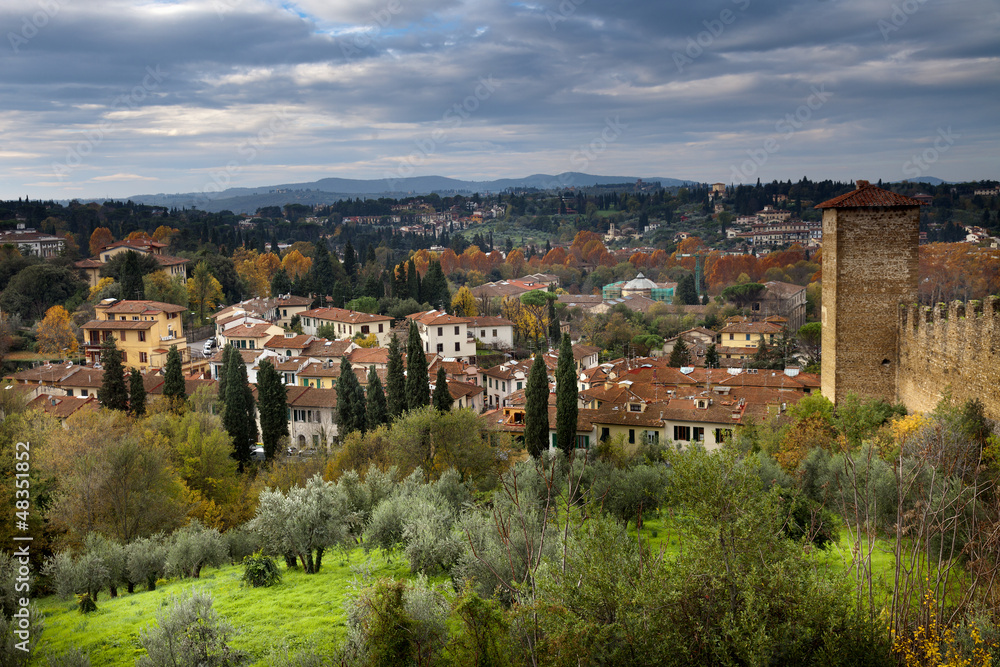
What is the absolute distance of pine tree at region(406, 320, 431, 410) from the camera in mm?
24453

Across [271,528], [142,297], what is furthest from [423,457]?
[142,297]

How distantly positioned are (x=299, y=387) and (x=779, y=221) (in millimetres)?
94523

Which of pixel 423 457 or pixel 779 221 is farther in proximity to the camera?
pixel 779 221

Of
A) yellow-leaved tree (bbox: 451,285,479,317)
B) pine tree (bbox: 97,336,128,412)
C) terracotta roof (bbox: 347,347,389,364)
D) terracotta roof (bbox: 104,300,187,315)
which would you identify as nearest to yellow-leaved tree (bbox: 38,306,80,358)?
terracotta roof (bbox: 104,300,187,315)

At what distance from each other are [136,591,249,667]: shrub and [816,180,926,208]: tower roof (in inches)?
535

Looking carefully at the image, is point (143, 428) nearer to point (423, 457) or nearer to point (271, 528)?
point (423, 457)

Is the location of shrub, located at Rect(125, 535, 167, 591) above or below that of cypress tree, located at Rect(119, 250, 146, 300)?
below

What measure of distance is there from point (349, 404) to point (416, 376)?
3.07 m

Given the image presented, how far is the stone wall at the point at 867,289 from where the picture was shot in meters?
15.8

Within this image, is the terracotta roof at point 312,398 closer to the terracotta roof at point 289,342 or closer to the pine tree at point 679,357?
the terracotta roof at point 289,342

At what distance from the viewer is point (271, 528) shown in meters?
11.8

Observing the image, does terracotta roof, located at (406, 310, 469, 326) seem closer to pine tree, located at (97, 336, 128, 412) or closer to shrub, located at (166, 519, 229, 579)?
pine tree, located at (97, 336, 128, 412)

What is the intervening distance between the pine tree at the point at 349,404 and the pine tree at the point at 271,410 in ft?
6.21

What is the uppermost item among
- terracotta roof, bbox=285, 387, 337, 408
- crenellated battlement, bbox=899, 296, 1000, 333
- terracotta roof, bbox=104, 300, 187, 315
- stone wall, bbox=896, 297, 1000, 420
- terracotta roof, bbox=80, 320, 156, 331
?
crenellated battlement, bbox=899, 296, 1000, 333
